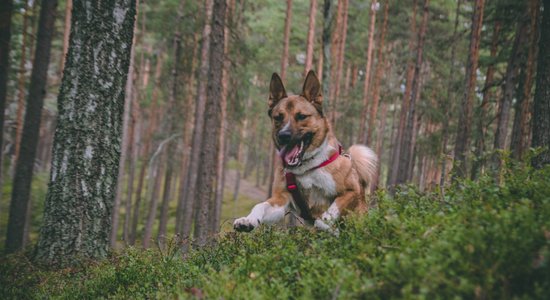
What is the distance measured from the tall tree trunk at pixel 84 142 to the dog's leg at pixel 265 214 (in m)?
2.33

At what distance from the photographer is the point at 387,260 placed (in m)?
2.24

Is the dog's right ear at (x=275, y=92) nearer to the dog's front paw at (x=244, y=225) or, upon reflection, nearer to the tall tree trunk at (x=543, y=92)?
the dog's front paw at (x=244, y=225)

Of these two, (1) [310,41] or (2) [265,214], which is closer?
(2) [265,214]

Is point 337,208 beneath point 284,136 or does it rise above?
beneath

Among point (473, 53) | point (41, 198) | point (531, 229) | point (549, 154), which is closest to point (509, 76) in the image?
point (473, 53)

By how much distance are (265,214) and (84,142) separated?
8.95ft

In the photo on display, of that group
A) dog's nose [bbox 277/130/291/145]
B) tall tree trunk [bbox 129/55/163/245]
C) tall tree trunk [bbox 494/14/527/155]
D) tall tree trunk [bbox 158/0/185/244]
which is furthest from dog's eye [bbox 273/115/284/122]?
tall tree trunk [bbox 129/55/163/245]

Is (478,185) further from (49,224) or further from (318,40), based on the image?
(318,40)

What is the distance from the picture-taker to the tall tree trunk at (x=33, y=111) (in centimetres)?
1201

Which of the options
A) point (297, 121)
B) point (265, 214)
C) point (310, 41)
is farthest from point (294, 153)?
point (310, 41)

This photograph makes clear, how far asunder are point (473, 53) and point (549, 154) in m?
10.6

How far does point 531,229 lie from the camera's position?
218 centimetres

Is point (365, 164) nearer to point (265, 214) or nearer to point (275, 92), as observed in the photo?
point (275, 92)

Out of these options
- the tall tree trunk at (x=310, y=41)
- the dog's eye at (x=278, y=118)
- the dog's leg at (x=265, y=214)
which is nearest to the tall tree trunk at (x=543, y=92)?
the dog's eye at (x=278, y=118)
